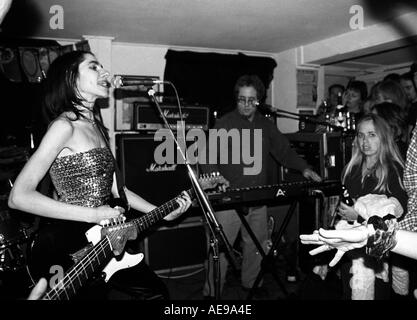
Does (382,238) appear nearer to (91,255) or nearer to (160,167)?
(91,255)

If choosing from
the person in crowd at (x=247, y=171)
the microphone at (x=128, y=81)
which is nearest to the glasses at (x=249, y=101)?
the person in crowd at (x=247, y=171)

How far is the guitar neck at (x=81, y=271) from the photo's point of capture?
1.27m

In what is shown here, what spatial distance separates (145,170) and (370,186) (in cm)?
216

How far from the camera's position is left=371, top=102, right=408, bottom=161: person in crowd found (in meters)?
2.81

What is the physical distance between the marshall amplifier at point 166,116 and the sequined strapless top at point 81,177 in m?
1.95

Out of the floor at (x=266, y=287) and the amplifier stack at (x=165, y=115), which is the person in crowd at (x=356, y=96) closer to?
the amplifier stack at (x=165, y=115)

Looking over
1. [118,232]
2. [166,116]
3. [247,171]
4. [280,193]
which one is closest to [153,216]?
[118,232]

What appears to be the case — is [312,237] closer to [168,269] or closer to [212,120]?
[168,269]

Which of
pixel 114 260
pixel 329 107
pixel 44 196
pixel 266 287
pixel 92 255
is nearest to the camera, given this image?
pixel 92 255

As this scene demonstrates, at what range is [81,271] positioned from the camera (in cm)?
144

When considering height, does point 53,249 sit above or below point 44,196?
below

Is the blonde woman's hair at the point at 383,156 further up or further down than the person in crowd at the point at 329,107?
further down

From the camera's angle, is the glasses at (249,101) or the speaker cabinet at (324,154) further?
the speaker cabinet at (324,154)

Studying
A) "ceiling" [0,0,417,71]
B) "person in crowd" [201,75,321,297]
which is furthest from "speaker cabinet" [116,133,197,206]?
"ceiling" [0,0,417,71]
